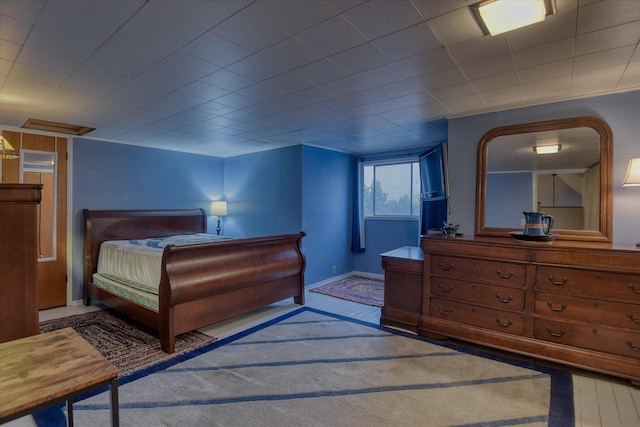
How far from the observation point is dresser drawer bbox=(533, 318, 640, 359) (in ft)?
7.66

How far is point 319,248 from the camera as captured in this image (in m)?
5.38

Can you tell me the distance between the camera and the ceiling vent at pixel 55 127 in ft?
12.4

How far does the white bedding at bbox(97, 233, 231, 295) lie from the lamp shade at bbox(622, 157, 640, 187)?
4.27m

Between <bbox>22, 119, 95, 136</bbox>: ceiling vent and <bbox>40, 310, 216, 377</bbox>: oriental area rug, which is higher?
<bbox>22, 119, 95, 136</bbox>: ceiling vent

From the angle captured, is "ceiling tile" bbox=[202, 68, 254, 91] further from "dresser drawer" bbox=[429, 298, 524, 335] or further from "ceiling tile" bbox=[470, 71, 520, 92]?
"dresser drawer" bbox=[429, 298, 524, 335]

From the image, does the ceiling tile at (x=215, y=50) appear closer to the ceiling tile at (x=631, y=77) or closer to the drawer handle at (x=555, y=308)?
the ceiling tile at (x=631, y=77)

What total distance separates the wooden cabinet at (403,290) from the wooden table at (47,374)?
279cm

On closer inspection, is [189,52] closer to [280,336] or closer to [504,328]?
[280,336]

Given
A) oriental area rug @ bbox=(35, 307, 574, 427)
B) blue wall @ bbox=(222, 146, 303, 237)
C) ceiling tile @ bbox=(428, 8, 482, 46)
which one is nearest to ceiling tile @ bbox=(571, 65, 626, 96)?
ceiling tile @ bbox=(428, 8, 482, 46)

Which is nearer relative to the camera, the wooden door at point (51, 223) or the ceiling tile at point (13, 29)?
the ceiling tile at point (13, 29)

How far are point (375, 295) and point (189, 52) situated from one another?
153 inches

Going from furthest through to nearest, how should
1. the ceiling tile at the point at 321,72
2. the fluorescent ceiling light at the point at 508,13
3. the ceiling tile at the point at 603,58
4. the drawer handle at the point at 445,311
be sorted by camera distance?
the drawer handle at the point at 445,311 → the ceiling tile at the point at 321,72 → the ceiling tile at the point at 603,58 → the fluorescent ceiling light at the point at 508,13

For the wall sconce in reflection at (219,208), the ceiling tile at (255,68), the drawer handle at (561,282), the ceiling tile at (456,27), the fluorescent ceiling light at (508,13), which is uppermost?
the ceiling tile at (255,68)

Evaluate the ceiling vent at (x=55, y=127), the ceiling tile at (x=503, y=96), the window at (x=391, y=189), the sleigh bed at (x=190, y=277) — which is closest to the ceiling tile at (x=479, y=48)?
the ceiling tile at (x=503, y=96)
